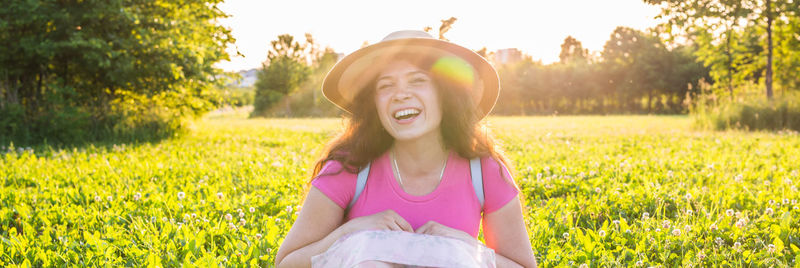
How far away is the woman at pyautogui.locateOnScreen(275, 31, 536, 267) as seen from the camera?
249 cm

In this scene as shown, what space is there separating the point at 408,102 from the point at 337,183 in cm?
57

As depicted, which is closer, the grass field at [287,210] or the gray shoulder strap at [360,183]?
the gray shoulder strap at [360,183]

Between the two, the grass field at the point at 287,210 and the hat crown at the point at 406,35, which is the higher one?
the hat crown at the point at 406,35

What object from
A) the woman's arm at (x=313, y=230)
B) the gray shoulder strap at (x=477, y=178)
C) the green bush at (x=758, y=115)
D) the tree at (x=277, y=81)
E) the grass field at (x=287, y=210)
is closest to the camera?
the woman's arm at (x=313, y=230)

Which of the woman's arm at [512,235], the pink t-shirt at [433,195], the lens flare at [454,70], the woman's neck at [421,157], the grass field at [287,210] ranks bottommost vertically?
the grass field at [287,210]

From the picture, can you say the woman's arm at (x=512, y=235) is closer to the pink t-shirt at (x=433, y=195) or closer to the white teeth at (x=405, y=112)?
the pink t-shirt at (x=433, y=195)

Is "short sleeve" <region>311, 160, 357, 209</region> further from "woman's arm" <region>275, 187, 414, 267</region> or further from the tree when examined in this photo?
the tree

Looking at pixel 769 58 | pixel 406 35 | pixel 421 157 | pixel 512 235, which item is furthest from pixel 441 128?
pixel 769 58

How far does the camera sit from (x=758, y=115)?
14.4 m

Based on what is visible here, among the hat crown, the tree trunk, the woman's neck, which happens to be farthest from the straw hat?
the tree trunk

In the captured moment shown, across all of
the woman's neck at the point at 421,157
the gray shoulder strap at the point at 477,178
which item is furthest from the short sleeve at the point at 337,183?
the gray shoulder strap at the point at 477,178

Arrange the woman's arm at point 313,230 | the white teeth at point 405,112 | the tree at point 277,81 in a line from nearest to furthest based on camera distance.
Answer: the woman's arm at point 313,230 < the white teeth at point 405,112 < the tree at point 277,81

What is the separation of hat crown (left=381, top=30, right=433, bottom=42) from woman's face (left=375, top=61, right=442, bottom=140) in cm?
14

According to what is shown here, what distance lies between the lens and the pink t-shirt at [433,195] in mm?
2549
